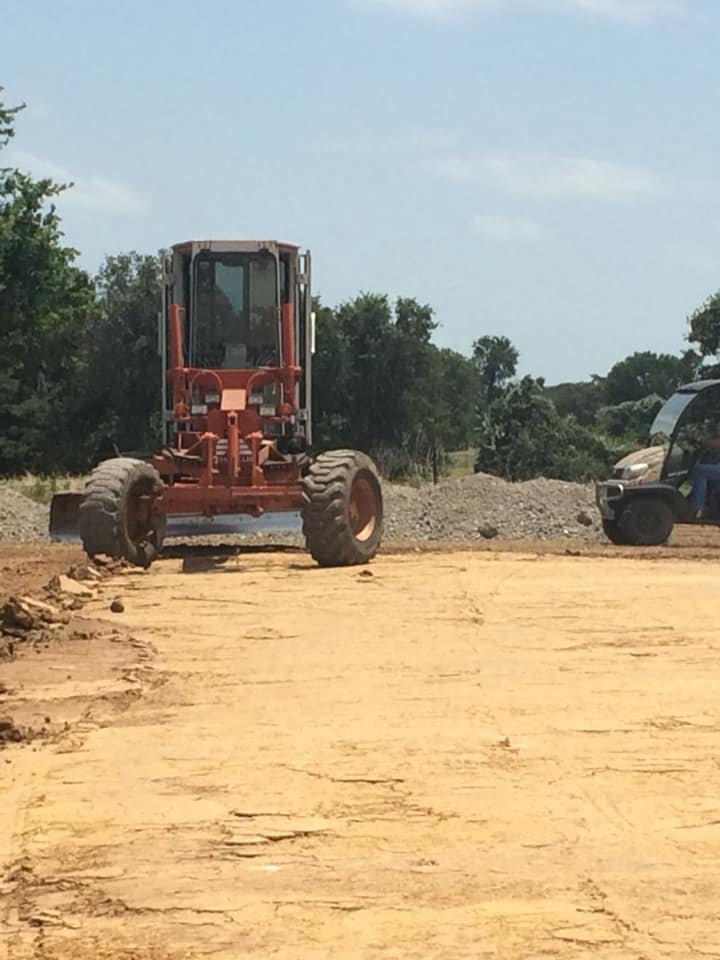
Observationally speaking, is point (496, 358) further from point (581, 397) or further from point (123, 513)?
point (123, 513)

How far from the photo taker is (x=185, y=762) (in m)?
→ 7.02

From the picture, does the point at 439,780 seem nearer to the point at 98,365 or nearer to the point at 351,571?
the point at 351,571

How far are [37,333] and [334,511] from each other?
3035 centimetres

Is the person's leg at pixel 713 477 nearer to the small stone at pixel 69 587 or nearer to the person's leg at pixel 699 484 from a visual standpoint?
the person's leg at pixel 699 484

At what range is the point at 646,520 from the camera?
22.9 metres

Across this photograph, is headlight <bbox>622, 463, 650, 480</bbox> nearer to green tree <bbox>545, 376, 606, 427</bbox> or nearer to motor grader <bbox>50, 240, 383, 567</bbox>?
motor grader <bbox>50, 240, 383, 567</bbox>

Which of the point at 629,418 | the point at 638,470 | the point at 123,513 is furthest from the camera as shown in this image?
the point at 629,418

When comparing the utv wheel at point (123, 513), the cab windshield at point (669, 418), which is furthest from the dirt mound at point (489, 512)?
the utv wheel at point (123, 513)

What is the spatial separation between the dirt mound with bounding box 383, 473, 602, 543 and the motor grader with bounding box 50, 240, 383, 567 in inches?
350

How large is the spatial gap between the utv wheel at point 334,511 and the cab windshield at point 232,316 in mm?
1855

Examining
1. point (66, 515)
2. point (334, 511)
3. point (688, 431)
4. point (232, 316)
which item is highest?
point (232, 316)

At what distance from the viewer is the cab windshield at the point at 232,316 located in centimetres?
1844

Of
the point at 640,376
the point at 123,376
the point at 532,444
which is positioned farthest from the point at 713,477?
the point at 640,376

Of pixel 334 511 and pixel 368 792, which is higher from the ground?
pixel 334 511
